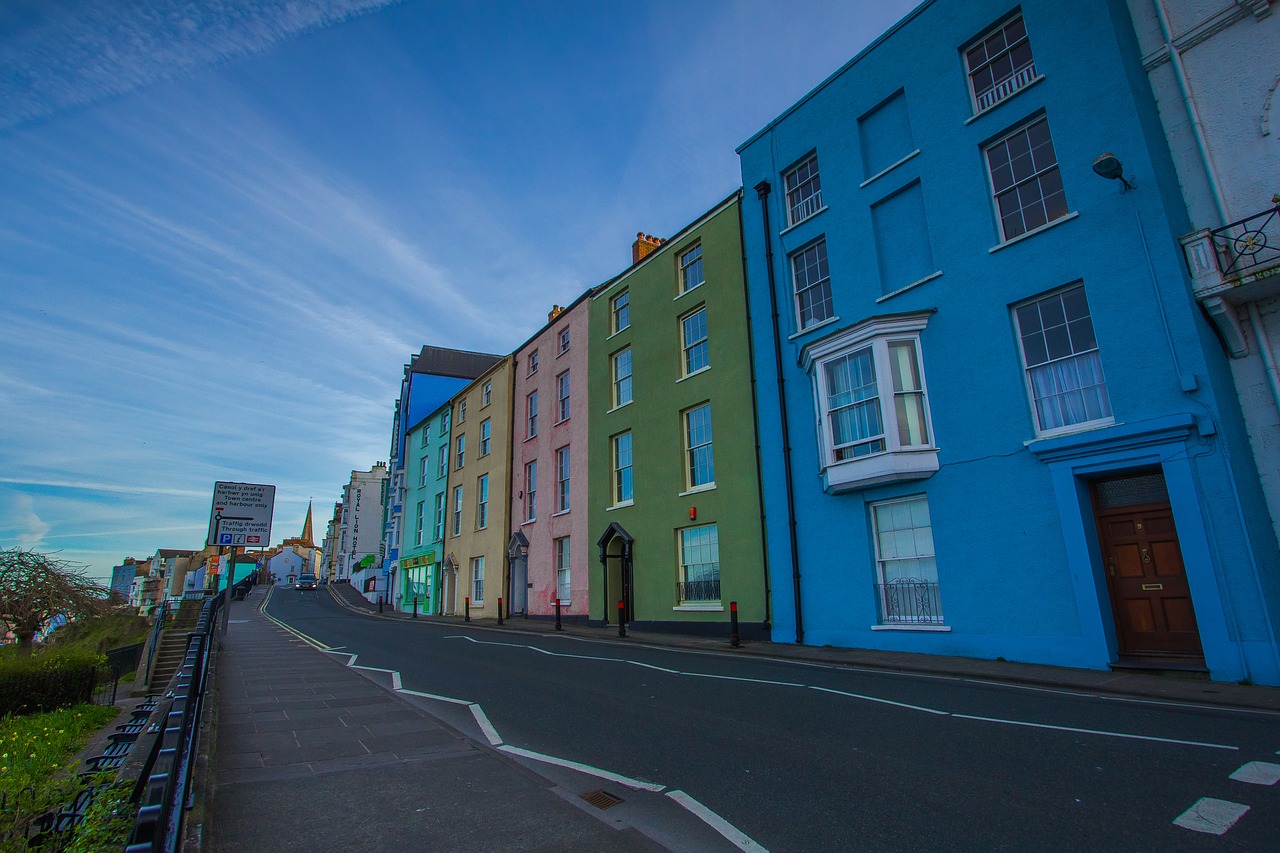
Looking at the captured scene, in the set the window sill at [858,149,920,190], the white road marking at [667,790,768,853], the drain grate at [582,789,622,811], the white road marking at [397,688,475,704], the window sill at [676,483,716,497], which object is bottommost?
the white road marking at [667,790,768,853]

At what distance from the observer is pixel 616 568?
22.1 m

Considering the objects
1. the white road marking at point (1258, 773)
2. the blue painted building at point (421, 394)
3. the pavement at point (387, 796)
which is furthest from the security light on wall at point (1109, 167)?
the blue painted building at point (421, 394)

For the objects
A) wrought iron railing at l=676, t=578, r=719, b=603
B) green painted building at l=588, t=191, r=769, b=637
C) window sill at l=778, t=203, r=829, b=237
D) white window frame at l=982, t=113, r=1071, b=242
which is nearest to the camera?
white window frame at l=982, t=113, r=1071, b=242

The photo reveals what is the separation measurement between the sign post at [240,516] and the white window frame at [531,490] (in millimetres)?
12039

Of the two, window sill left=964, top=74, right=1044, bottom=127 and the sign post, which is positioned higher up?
window sill left=964, top=74, right=1044, bottom=127

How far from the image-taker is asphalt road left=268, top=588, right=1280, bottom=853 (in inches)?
164

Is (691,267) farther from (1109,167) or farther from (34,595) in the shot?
(34,595)

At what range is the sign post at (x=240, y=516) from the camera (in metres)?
16.1

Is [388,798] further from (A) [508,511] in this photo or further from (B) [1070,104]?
(A) [508,511]

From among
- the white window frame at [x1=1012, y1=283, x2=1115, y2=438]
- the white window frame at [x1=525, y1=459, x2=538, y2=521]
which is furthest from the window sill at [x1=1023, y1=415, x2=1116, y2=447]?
the white window frame at [x1=525, y1=459, x2=538, y2=521]

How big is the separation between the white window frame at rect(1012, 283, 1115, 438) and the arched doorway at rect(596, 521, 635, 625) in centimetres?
1274

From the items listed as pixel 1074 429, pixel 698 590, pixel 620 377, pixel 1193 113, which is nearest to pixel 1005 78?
pixel 1193 113

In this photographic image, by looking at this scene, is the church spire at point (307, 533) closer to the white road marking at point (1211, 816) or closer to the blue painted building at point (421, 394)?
the blue painted building at point (421, 394)

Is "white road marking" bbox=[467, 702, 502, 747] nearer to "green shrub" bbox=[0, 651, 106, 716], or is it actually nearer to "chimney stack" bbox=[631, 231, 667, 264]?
"green shrub" bbox=[0, 651, 106, 716]
